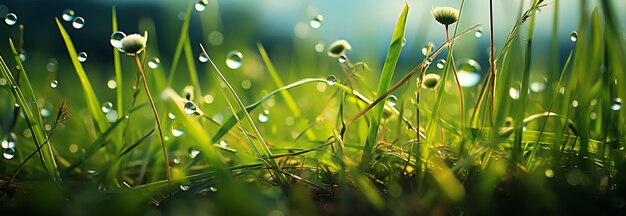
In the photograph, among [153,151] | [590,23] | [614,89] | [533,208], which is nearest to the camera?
[533,208]

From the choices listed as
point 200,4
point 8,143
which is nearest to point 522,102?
point 200,4

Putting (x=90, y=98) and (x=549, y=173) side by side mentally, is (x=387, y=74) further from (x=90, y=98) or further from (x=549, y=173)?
(x=90, y=98)

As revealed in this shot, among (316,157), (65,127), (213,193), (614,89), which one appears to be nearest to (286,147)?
(316,157)

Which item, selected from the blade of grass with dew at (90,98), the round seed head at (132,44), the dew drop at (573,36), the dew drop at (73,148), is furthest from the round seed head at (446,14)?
the dew drop at (73,148)

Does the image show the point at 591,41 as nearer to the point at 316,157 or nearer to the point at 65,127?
the point at 316,157

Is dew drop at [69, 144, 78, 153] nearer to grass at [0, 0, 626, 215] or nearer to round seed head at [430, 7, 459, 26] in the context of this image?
grass at [0, 0, 626, 215]

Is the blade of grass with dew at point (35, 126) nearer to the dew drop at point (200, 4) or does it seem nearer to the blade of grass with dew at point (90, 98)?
the blade of grass with dew at point (90, 98)

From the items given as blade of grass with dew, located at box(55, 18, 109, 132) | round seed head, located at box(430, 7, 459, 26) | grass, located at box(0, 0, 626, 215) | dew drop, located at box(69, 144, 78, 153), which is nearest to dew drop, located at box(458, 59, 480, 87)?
grass, located at box(0, 0, 626, 215)
